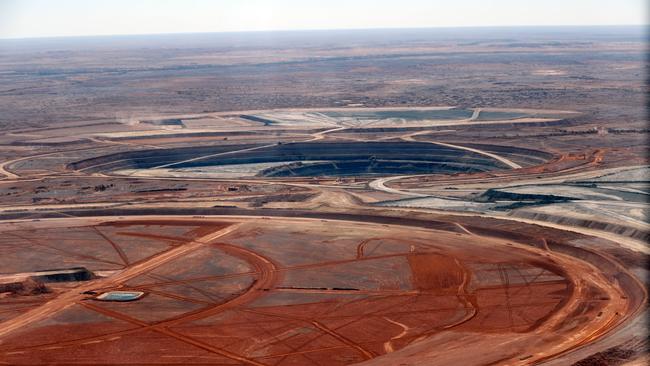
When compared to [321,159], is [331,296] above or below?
above

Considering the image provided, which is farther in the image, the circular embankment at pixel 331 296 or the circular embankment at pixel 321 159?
the circular embankment at pixel 321 159

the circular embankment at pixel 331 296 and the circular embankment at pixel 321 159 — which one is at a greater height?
the circular embankment at pixel 331 296

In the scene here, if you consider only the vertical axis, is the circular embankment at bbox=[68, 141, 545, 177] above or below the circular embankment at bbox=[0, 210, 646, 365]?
below

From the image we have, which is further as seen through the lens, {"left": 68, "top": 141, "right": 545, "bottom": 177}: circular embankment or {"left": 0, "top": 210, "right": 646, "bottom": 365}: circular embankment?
{"left": 68, "top": 141, "right": 545, "bottom": 177}: circular embankment

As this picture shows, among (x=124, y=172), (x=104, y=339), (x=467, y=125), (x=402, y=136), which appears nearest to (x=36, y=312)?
(x=104, y=339)
